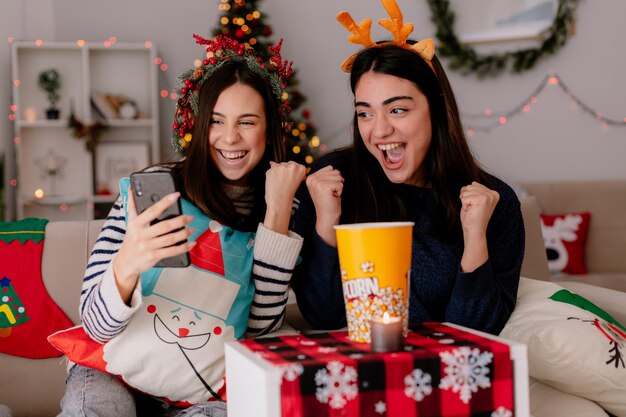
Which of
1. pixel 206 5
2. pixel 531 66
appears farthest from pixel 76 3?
pixel 531 66

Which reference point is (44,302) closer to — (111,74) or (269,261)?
(269,261)

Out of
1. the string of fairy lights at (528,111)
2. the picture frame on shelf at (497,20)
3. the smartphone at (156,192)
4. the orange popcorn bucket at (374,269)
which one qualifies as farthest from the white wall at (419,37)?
the orange popcorn bucket at (374,269)

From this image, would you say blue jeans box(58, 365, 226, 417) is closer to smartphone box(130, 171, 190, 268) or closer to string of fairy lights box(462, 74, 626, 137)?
smartphone box(130, 171, 190, 268)

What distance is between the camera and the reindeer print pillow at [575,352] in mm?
1422

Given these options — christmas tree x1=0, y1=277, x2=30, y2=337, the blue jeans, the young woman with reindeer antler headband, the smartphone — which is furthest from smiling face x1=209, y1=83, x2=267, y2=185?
christmas tree x1=0, y1=277, x2=30, y2=337

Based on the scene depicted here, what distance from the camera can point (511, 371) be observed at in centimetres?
109

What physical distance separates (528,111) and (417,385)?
12.8 feet

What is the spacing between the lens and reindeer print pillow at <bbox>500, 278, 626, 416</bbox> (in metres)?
1.42

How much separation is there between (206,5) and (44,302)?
3250mm

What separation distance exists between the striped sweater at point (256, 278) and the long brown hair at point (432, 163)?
0.74 ft

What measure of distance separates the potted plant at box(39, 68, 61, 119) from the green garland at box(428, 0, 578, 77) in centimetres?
229

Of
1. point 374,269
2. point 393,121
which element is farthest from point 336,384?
point 393,121

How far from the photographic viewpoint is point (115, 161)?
4.63 m

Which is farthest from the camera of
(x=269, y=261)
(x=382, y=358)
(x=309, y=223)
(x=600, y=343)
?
(x=309, y=223)
